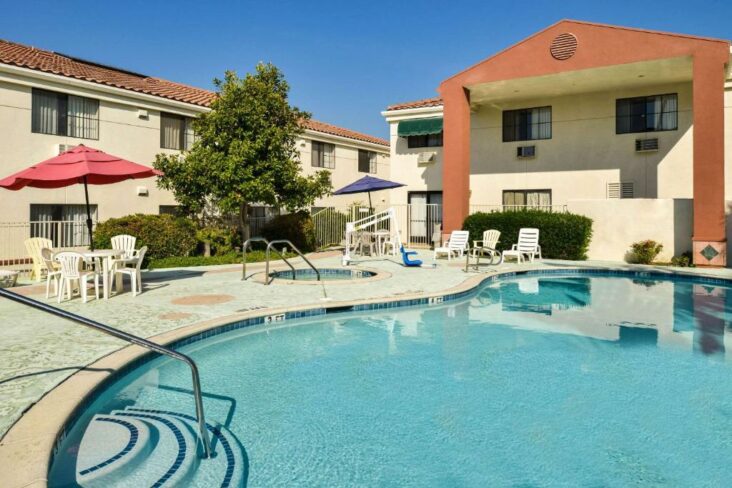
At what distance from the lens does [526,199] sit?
2330 centimetres

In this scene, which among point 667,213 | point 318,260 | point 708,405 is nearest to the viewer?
point 708,405

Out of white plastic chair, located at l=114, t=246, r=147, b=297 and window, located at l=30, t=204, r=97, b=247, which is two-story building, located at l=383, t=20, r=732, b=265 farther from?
window, located at l=30, t=204, r=97, b=247

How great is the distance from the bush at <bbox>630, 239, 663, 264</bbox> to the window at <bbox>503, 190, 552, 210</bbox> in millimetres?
5227

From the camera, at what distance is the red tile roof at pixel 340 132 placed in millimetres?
30109

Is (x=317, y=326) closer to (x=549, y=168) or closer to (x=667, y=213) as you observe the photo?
(x=667, y=213)

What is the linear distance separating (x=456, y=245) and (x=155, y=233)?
10.5 m

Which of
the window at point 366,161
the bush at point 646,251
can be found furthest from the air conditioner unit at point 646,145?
the window at point 366,161

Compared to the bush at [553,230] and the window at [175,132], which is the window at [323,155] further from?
the bush at [553,230]

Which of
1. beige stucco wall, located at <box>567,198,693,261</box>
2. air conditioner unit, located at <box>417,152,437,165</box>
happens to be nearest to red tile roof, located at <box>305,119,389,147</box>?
air conditioner unit, located at <box>417,152,437,165</box>

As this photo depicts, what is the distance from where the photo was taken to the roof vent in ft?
61.1

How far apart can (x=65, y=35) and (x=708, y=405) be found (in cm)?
2705

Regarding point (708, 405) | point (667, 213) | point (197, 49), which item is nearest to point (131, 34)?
point (197, 49)

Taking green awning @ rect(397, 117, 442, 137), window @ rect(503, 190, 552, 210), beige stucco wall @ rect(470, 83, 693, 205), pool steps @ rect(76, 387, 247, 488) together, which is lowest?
pool steps @ rect(76, 387, 247, 488)

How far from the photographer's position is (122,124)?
65.3 feet
